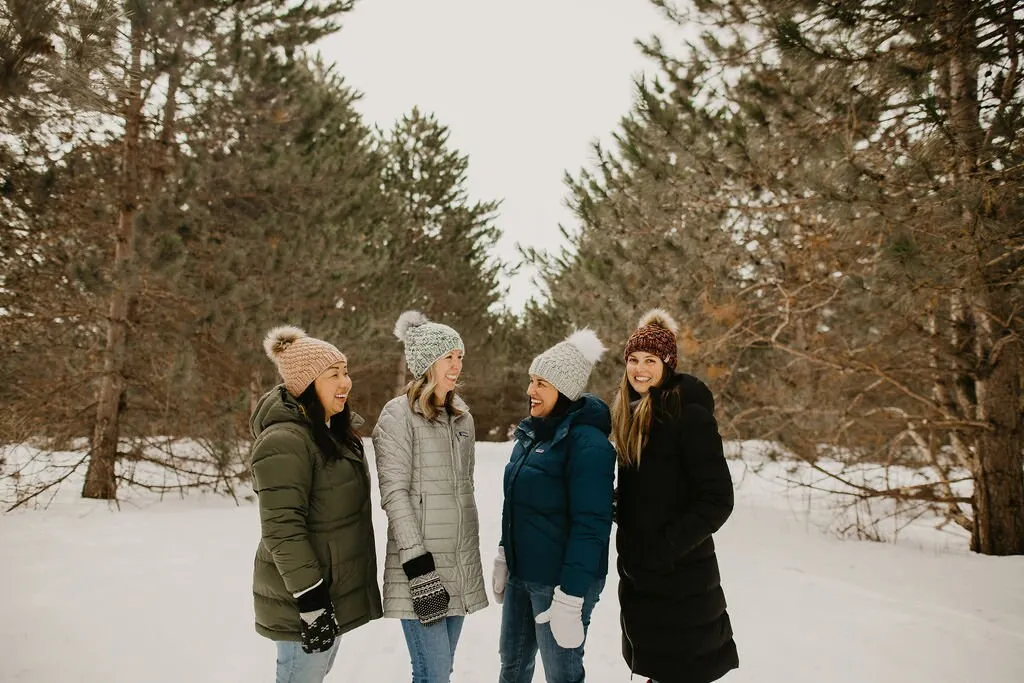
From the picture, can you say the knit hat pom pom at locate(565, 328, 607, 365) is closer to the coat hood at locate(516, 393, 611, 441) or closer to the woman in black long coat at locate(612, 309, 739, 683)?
the coat hood at locate(516, 393, 611, 441)

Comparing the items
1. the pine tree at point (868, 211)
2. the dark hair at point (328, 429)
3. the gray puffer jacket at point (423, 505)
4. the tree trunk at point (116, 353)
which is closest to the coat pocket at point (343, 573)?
the gray puffer jacket at point (423, 505)

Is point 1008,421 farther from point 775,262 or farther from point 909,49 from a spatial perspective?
point 909,49

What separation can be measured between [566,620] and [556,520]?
35 centimetres

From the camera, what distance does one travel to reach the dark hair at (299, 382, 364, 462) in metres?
2.25

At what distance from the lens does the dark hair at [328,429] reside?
7.37 feet

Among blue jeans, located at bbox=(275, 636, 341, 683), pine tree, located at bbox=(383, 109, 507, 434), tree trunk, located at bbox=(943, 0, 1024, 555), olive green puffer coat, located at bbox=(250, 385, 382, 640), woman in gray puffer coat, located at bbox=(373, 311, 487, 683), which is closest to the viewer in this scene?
olive green puffer coat, located at bbox=(250, 385, 382, 640)

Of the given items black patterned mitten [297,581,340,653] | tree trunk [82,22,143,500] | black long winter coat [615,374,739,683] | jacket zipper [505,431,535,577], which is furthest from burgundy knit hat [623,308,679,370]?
tree trunk [82,22,143,500]

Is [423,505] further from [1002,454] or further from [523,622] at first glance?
[1002,454]

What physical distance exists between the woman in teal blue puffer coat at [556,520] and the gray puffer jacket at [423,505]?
0.62ft

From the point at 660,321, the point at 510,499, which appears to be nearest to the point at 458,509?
the point at 510,499

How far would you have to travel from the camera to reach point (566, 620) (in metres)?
2.17

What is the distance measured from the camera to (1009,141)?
358cm

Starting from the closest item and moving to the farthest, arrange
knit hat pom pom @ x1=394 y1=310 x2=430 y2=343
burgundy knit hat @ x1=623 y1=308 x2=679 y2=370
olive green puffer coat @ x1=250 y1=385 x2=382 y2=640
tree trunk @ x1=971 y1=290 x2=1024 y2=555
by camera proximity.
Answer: olive green puffer coat @ x1=250 y1=385 x2=382 y2=640, burgundy knit hat @ x1=623 y1=308 x2=679 y2=370, knit hat pom pom @ x1=394 y1=310 x2=430 y2=343, tree trunk @ x1=971 y1=290 x2=1024 y2=555

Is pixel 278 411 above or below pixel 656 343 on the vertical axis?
below
